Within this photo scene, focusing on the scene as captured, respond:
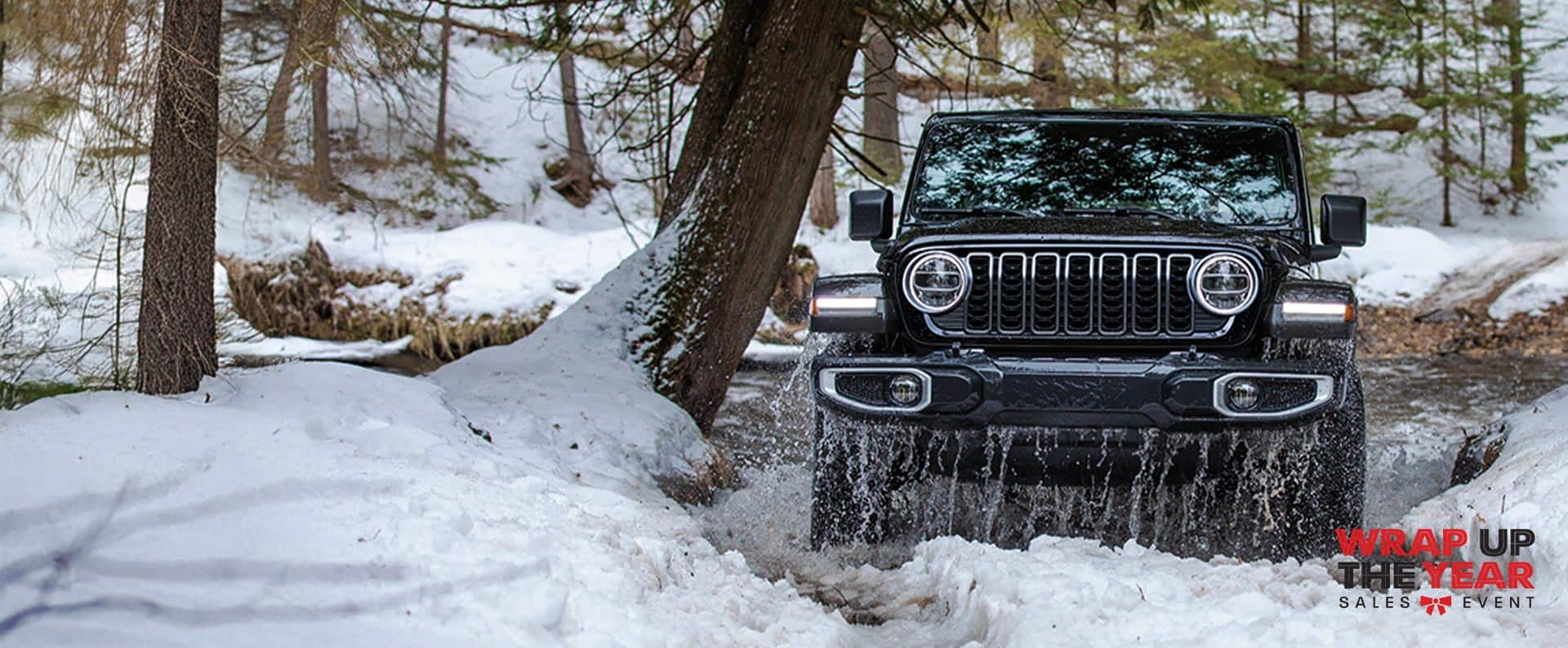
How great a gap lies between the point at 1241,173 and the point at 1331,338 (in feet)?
4.98

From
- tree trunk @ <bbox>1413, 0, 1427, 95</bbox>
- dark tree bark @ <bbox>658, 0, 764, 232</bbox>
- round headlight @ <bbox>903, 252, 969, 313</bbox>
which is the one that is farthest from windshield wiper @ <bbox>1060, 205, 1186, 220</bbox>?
tree trunk @ <bbox>1413, 0, 1427, 95</bbox>

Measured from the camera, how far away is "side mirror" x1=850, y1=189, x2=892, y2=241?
5719mm

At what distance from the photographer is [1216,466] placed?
4.50m

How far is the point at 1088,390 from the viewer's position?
4.24 metres

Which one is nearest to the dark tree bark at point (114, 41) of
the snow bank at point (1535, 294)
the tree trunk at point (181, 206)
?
the tree trunk at point (181, 206)

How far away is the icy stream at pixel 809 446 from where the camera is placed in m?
4.98

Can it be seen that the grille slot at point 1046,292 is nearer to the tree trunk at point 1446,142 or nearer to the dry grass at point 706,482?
the dry grass at point 706,482

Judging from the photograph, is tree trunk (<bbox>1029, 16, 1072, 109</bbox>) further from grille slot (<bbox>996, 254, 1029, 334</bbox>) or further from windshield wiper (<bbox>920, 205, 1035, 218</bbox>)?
→ grille slot (<bbox>996, 254, 1029, 334</bbox>)

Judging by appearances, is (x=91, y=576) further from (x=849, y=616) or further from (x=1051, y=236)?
(x=1051, y=236)

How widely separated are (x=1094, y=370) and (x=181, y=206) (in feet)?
12.1

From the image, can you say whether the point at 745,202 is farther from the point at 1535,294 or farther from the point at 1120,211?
the point at 1535,294

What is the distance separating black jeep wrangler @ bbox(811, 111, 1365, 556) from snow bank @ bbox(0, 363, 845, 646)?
72cm

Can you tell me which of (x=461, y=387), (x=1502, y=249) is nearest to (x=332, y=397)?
(x=461, y=387)

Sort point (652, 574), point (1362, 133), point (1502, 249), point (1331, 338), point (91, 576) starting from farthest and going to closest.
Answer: point (1362, 133)
point (1502, 249)
point (1331, 338)
point (652, 574)
point (91, 576)
